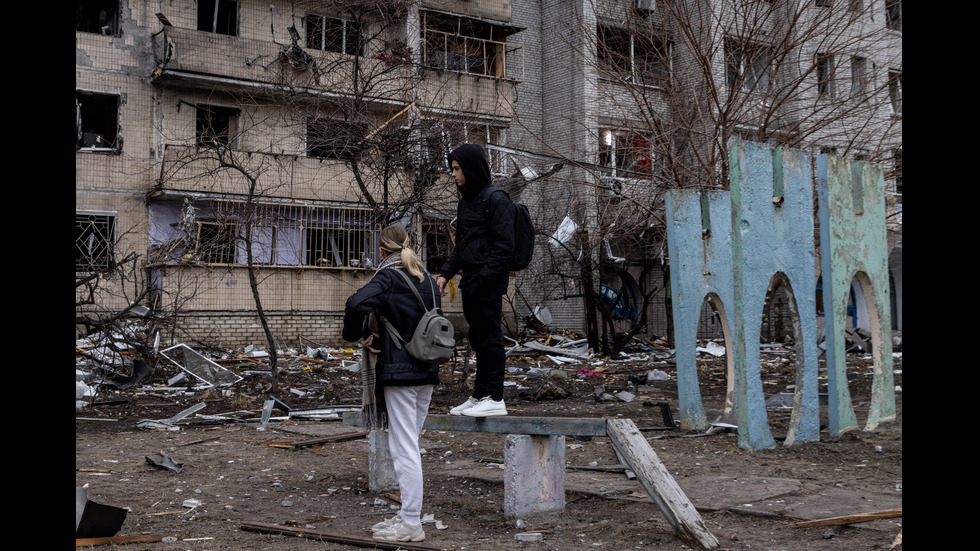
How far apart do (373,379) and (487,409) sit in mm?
812

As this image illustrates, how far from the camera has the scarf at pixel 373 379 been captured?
481cm

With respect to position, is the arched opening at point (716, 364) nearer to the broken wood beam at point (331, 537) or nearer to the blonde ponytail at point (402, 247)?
the blonde ponytail at point (402, 247)

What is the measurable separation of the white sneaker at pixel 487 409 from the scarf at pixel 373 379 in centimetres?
66

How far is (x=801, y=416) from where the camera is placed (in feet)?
24.9

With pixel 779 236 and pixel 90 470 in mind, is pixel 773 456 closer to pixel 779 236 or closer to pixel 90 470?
pixel 779 236

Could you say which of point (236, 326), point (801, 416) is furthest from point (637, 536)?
point (236, 326)

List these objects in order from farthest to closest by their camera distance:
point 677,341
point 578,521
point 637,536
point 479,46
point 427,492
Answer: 1. point 479,46
2. point 677,341
3. point 427,492
4. point 578,521
5. point 637,536

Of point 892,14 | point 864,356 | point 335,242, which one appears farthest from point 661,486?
point 335,242

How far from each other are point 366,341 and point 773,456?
400 centimetres

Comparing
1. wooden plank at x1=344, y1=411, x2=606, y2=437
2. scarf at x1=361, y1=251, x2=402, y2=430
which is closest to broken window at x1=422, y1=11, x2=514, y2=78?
wooden plank at x1=344, y1=411, x2=606, y2=437

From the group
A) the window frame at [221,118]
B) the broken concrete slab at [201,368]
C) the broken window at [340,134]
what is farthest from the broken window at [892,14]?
the window frame at [221,118]

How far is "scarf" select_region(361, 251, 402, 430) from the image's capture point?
4.81 meters

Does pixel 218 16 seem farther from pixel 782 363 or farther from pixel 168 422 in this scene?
pixel 782 363
